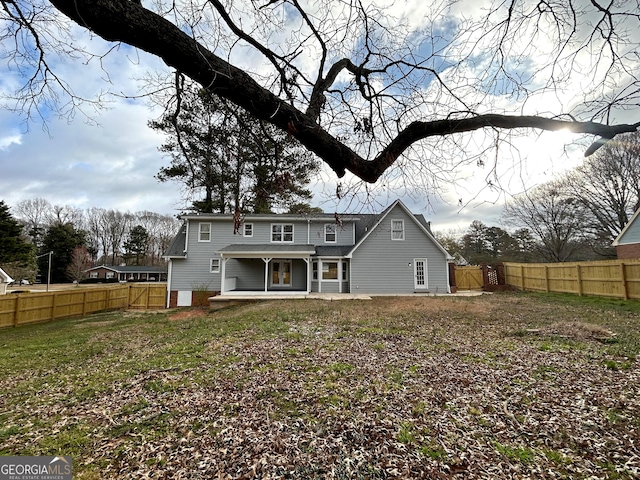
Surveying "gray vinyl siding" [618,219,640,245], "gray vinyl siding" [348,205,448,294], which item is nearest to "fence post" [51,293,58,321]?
"gray vinyl siding" [348,205,448,294]

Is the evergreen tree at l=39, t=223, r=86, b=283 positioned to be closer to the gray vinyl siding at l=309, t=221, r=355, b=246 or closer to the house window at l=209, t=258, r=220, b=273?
the house window at l=209, t=258, r=220, b=273

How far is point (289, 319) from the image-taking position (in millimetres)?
8625

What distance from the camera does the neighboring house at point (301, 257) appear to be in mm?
16547

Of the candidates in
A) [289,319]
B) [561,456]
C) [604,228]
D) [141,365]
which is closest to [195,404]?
[141,365]

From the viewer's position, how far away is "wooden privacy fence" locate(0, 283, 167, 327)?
37.3ft

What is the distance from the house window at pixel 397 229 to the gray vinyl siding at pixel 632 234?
1191cm

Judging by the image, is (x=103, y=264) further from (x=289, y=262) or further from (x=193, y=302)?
(x=289, y=262)

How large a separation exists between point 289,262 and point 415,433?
1559 cm

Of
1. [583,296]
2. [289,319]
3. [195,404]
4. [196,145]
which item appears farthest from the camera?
[583,296]

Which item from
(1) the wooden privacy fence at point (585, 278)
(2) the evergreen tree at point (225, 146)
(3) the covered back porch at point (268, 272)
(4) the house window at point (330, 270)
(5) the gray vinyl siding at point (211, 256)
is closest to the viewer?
(2) the evergreen tree at point (225, 146)

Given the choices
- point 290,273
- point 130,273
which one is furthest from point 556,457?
point 130,273

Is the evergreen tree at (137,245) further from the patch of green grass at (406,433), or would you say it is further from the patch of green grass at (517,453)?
the patch of green grass at (517,453)

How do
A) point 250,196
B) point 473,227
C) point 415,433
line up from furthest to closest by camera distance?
point 473,227, point 250,196, point 415,433

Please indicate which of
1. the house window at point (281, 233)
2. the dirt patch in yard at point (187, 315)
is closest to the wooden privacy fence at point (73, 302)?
the dirt patch in yard at point (187, 315)
